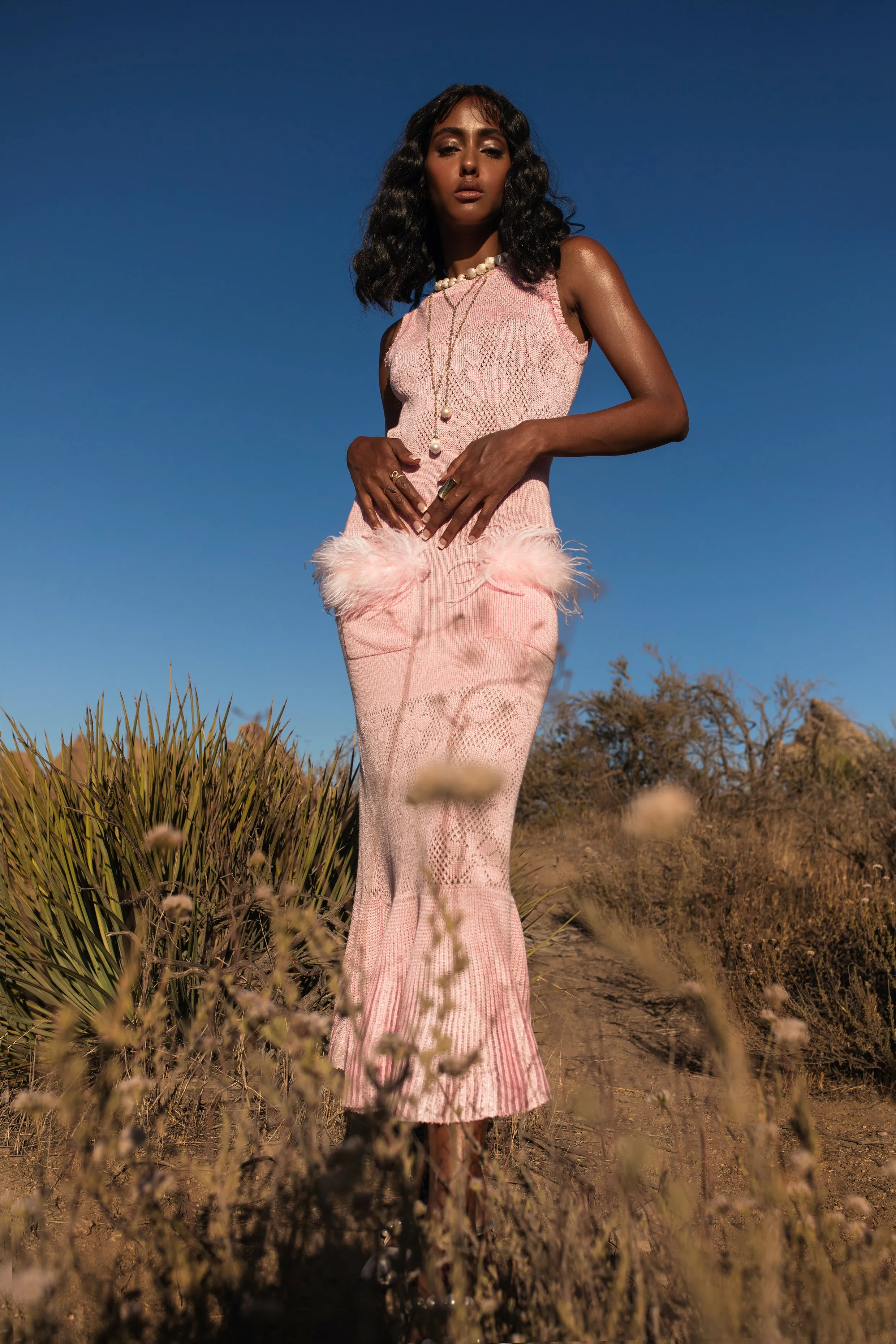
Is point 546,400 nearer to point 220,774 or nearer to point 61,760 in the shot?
point 220,774

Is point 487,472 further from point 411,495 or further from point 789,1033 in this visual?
point 789,1033

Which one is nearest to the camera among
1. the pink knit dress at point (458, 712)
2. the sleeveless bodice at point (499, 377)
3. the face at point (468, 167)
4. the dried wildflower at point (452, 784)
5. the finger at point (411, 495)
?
the dried wildflower at point (452, 784)

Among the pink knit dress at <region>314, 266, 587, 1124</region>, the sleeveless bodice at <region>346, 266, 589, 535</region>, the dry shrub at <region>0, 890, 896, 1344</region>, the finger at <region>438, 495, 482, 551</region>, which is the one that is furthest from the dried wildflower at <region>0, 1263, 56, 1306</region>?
the sleeveless bodice at <region>346, 266, 589, 535</region>

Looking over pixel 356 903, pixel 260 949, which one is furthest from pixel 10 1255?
pixel 260 949

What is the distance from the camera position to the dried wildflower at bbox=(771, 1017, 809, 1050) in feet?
3.46

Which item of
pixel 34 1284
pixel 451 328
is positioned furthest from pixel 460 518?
pixel 34 1284

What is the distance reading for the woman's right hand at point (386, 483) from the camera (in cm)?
196

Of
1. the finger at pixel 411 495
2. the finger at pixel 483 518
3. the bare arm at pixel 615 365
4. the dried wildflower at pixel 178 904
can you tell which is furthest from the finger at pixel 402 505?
the dried wildflower at pixel 178 904

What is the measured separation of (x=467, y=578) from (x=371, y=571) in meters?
Result: 0.22

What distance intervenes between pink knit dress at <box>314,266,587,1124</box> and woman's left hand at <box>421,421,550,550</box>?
0.21ft

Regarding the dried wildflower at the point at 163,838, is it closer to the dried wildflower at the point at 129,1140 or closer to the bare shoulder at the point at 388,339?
the dried wildflower at the point at 129,1140

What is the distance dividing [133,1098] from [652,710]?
8512 millimetres

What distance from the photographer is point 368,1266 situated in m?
1.25

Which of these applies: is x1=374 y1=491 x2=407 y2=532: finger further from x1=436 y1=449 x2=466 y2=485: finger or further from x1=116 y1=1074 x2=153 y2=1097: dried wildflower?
x1=116 y1=1074 x2=153 y2=1097: dried wildflower
